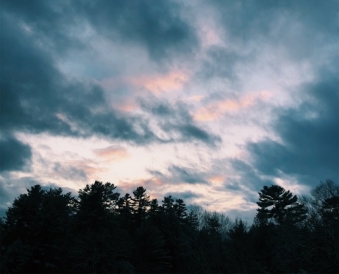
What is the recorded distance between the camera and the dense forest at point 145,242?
42531mm

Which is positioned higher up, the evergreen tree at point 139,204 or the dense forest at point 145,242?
the evergreen tree at point 139,204

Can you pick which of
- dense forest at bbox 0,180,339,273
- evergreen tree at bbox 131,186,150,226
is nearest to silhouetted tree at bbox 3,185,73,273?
dense forest at bbox 0,180,339,273

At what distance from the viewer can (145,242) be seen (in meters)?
59.4

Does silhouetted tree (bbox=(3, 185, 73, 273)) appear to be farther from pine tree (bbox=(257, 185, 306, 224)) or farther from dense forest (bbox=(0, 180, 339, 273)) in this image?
pine tree (bbox=(257, 185, 306, 224))

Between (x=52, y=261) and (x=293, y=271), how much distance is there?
110 ft

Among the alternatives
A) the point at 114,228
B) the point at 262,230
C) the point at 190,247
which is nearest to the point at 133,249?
the point at 114,228

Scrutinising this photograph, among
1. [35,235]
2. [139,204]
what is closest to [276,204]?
[139,204]

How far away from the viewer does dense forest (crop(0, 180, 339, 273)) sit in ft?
140

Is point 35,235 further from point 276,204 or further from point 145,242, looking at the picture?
point 276,204

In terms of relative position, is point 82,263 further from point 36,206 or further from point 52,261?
point 36,206

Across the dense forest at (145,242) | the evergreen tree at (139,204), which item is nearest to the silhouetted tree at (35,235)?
the dense forest at (145,242)

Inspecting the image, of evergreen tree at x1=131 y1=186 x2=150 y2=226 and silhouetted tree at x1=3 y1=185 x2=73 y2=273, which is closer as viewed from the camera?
silhouetted tree at x1=3 y1=185 x2=73 y2=273

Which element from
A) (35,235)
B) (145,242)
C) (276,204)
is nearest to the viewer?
(35,235)

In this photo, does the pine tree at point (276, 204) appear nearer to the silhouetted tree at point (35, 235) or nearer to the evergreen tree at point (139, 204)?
the evergreen tree at point (139, 204)
